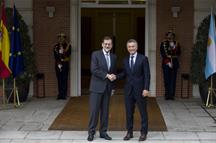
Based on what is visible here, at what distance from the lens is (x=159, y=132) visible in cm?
1184

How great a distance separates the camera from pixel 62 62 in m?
17.0

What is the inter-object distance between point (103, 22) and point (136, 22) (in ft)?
4.58

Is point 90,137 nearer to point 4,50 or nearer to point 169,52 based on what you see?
point 4,50

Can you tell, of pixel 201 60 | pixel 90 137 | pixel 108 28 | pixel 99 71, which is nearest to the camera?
pixel 99 71

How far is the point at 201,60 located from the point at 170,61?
1.26 meters

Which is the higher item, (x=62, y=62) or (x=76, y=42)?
(x=76, y=42)

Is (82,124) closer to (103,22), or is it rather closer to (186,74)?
(186,74)

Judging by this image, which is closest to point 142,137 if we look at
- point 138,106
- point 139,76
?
point 138,106

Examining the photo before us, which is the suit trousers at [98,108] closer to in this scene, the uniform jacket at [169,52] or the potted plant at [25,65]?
the potted plant at [25,65]

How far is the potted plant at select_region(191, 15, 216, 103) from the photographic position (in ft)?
51.6

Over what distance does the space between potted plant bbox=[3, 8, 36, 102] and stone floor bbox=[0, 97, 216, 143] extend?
436 millimetres

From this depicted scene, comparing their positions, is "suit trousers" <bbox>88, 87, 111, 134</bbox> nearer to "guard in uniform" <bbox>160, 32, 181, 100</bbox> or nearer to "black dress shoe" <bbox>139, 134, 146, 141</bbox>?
"black dress shoe" <bbox>139, 134, 146, 141</bbox>

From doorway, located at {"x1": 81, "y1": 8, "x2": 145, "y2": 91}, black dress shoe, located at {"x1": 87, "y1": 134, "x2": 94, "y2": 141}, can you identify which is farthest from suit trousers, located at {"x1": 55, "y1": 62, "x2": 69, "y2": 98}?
black dress shoe, located at {"x1": 87, "y1": 134, "x2": 94, "y2": 141}

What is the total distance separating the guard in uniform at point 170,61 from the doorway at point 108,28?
514 cm
